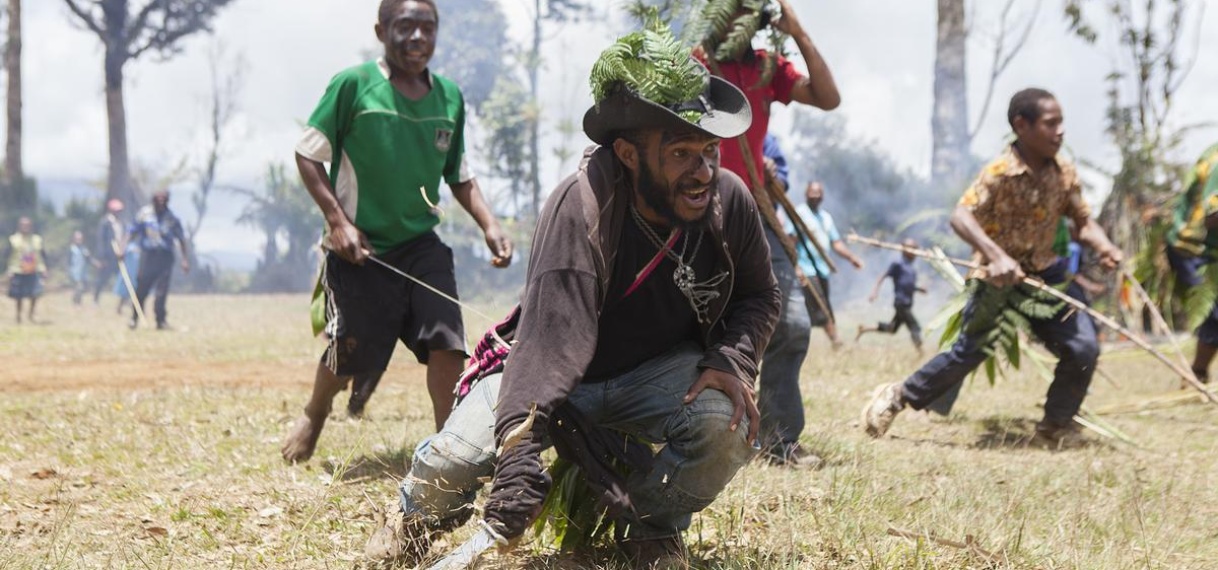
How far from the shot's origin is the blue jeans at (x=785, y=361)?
205 inches

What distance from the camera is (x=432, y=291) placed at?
4863 millimetres

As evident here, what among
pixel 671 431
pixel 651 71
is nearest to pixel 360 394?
pixel 671 431

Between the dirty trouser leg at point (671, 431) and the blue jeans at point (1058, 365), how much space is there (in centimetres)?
306

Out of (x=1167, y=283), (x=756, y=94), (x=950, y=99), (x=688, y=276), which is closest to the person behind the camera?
(x=688, y=276)

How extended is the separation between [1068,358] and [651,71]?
398 centimetres

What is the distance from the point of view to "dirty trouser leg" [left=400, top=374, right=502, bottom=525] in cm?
322

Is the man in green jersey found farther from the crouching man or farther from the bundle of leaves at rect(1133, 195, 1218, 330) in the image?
the bundle of leaves at rect(1133, 195, 1218, 330)

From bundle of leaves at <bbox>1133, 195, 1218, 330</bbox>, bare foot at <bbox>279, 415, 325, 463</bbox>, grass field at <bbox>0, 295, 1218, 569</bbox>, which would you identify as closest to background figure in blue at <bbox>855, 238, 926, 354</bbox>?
bundle of leaves at <bbox>1133, 195, 1218, 330</bbox>

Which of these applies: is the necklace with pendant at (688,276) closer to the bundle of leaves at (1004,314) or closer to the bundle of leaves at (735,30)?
the bundle of leaves at (735,30)

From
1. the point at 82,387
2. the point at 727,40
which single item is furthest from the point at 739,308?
the point at 82,387

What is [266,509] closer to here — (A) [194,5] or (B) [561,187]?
(B) [561,187]

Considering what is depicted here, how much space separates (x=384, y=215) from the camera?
4895mm

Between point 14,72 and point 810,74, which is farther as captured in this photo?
point 14,72

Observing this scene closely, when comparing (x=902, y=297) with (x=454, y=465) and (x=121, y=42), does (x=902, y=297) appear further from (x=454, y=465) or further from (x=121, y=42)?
(x=121, y=42)
